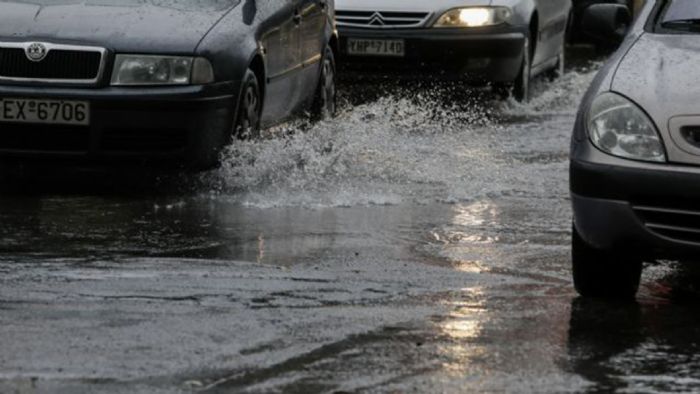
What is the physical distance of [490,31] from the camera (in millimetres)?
16750

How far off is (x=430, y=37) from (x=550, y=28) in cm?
232

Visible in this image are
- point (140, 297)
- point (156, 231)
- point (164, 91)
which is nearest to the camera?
point (140, 297)

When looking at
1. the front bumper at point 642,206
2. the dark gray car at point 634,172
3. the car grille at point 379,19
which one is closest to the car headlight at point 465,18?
the car grille at point 379,19

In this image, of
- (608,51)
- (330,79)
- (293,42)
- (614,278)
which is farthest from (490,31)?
(614,278)

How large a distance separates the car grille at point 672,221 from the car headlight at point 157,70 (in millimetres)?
3720

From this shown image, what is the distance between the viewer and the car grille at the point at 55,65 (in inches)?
420

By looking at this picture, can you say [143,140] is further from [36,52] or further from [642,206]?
[642,206]

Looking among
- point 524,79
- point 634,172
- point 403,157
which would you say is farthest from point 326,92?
point 634,172

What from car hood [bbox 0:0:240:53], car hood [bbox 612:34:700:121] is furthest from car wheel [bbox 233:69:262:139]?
car hood [bbox 612:34:700:121]

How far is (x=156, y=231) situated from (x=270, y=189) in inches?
62.8

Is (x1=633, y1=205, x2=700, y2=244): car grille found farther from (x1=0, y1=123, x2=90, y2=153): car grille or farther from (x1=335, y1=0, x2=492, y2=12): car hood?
(x1=335, y1=0, x2=492, y2=12): car hood

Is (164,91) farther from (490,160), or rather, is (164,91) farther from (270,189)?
(490,160)

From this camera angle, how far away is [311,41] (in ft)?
43.7

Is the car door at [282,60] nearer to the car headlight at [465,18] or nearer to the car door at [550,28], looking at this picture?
the car headlight at [465,18]
